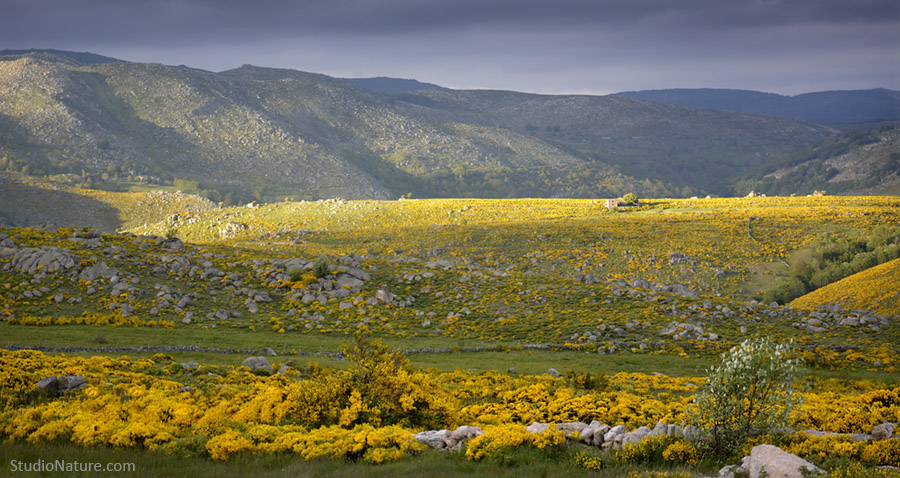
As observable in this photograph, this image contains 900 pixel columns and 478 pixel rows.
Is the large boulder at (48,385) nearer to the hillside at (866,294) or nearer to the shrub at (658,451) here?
the shrub at (658,451)

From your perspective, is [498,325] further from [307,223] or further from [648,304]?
[307,223]

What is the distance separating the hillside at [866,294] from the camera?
39.8 m

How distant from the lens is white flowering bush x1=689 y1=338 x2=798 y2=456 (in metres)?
11.3

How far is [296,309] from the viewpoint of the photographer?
38.0 m

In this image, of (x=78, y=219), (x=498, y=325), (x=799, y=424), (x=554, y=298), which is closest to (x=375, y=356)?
(x=799, y=424)

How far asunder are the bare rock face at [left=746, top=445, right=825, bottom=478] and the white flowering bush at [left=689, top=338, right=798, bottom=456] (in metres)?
0.79

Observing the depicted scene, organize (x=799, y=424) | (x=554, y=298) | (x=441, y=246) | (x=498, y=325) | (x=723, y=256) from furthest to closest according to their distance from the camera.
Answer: (x=441, y=246)
(x=723, y=256)
(x=554, y=298)
(x=498, y=325)
(x=799, y=424)

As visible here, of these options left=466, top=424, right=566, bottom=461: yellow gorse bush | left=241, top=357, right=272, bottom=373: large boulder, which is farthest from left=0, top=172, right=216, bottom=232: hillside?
left=466, top=424, right=566, bottom=461: yellow gorse bush

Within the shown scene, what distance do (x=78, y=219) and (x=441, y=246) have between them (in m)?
104

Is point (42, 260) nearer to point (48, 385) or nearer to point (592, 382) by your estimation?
point (48, 385)

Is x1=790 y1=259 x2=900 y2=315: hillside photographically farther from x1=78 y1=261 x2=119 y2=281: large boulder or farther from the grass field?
x1=78 y1=261 x2=119 y2=281: large boulder

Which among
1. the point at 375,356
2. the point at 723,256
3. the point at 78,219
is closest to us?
the point at 375,356

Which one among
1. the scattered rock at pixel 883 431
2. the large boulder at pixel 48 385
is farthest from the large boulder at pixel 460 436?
the large boulder at pixel 48 385

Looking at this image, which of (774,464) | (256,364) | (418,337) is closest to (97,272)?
(256,364)
